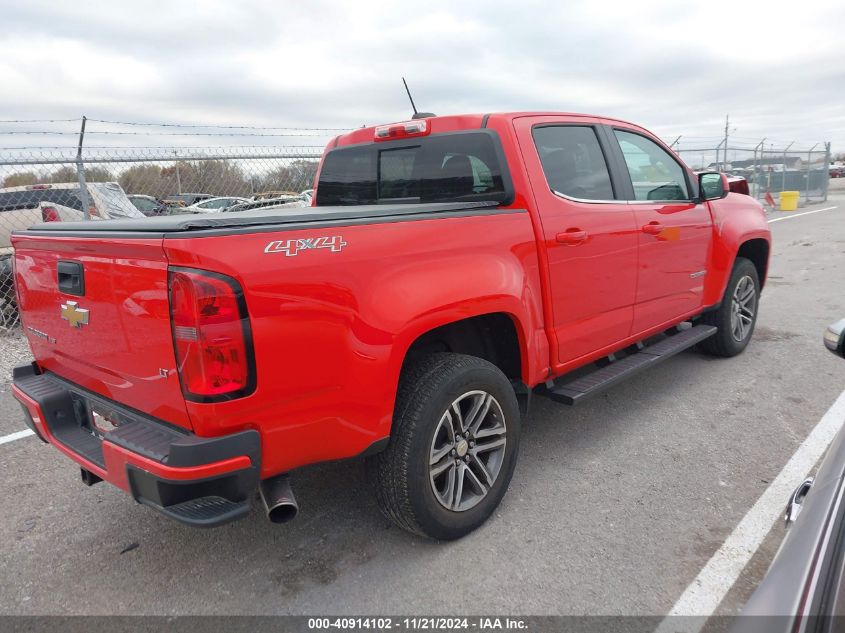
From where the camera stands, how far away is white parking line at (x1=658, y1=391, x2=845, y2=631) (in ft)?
7.74

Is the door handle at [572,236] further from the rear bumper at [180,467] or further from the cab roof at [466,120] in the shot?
the rear bumper at [180,467]

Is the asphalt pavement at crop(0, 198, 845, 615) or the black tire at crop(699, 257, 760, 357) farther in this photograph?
the black tire at crop(699, 257, 760, 357)

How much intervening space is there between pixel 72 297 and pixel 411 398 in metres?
1.43

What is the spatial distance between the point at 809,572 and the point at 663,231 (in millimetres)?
3100

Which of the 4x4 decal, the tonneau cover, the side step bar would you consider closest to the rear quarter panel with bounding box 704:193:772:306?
the side step bar

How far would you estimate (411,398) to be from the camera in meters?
2.59

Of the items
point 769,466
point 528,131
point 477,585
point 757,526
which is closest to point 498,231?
point 528,131

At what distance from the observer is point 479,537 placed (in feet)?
9.37

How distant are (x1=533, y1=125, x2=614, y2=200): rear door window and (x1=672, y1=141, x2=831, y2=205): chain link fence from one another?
15.2 meters

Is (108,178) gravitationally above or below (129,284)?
above

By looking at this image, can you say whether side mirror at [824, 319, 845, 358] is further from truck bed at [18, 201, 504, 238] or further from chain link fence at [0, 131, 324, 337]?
chain link fence at [0, 131, 324, 337]

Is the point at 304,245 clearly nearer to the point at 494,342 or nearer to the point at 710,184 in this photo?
the point at 494,342

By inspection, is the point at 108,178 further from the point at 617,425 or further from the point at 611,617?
the point at 611,617

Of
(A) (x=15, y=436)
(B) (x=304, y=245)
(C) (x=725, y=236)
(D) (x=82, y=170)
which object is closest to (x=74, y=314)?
(B) (x=304, y=245)
